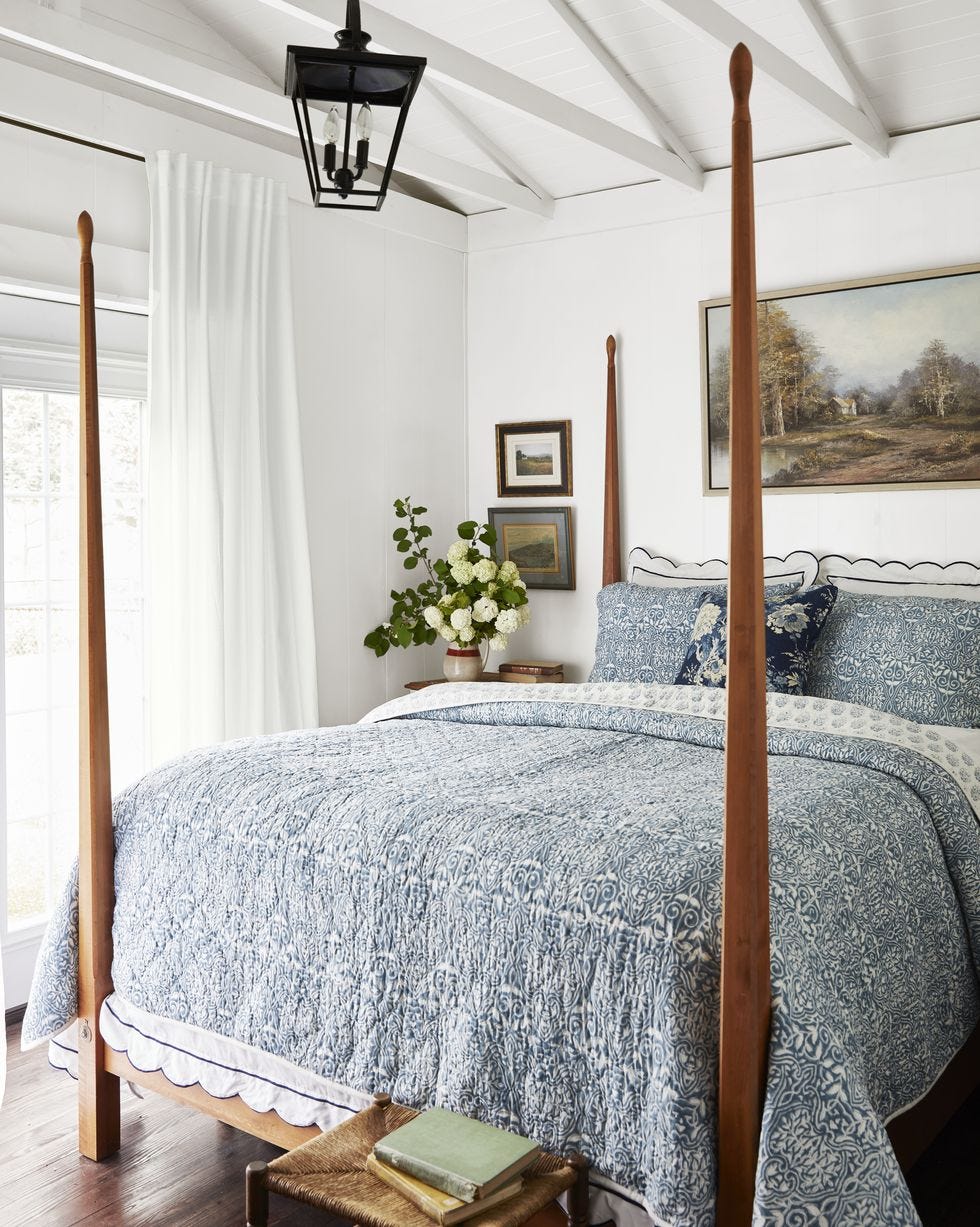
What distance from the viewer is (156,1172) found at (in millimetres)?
2432

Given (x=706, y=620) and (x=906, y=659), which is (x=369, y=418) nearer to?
(x=706, y=620)

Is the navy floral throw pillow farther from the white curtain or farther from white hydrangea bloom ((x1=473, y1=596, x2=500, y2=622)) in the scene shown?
the white curtain

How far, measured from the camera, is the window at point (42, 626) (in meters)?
3.40

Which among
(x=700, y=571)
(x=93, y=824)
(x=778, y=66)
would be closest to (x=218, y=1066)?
(x=93, y=824)

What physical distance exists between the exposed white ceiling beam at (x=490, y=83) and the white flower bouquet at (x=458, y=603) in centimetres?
148

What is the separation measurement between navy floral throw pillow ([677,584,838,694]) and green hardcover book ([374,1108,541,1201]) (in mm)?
1662

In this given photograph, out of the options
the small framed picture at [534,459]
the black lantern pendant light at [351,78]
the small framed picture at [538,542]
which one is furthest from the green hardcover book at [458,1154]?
the small framed picture at [534,459]

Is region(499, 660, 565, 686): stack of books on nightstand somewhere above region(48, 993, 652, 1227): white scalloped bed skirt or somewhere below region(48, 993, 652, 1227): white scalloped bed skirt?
above

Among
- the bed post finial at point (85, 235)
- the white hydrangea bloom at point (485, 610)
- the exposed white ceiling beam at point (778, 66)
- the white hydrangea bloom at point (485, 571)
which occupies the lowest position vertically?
the white hydrangea bloom at point (485, 610)

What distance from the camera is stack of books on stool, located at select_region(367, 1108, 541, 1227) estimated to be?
5.19 feet

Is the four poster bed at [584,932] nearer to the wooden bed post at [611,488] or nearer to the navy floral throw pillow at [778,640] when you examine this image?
the navy floral throw pillow at [778,640]

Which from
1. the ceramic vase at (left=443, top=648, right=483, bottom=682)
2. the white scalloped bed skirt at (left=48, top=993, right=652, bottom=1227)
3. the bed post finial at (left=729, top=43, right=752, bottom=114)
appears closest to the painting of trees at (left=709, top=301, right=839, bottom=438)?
the ceramic vase at (left=443, top=648, right=483, bottom=682)

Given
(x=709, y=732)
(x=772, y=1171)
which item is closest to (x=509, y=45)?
(x=709, y=732)

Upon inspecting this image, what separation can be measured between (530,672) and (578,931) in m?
2.67
